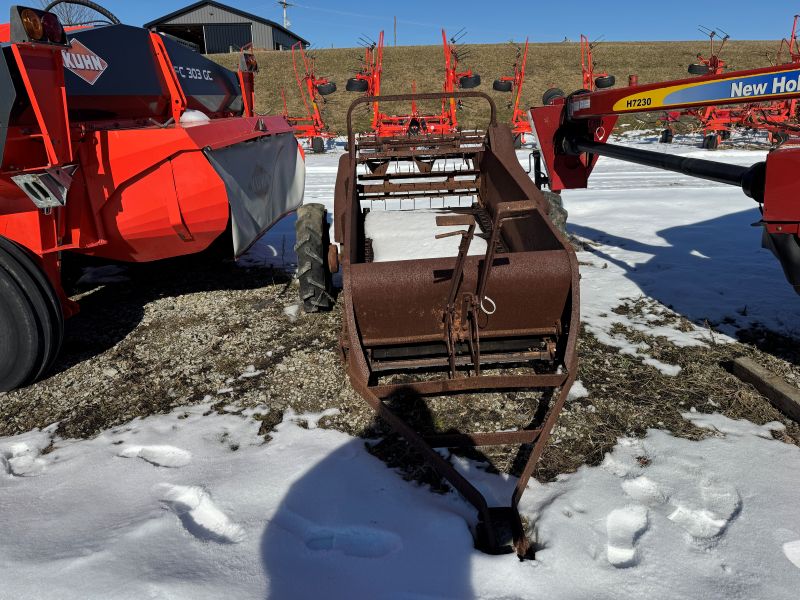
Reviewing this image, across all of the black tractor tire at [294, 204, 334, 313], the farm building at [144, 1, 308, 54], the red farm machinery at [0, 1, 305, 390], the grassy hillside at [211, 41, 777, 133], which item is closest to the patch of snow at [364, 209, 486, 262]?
the black tractor tire at [294, 204, 334, 313]

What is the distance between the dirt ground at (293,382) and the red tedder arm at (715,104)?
2.70ft

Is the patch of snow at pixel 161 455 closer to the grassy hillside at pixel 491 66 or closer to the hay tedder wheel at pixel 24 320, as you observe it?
the hay tedder wheel at pixel 24 320

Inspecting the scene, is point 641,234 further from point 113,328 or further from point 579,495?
point 113,328

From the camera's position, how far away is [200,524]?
82.8 inches

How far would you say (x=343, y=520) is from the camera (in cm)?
209

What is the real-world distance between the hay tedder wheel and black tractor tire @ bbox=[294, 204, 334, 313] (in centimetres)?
158

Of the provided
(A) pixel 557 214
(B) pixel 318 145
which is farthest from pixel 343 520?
(B) pixel 318 145

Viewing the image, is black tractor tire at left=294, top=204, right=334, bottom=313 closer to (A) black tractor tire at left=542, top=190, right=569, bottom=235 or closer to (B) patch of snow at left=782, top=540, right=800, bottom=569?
(A) black tractor tire at left=542, top=190, right=569, bottom=235

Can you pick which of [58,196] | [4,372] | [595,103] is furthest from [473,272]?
[4,372]

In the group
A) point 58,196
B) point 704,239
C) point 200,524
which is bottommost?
point 200,524

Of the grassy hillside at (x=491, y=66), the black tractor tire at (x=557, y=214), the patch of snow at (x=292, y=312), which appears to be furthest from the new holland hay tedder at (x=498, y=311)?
the grassy hillside at (x=491, y=66)

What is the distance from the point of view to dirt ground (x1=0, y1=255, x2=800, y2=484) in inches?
107

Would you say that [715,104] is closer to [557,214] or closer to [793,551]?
[557,214]

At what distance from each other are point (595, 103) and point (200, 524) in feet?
11.7
